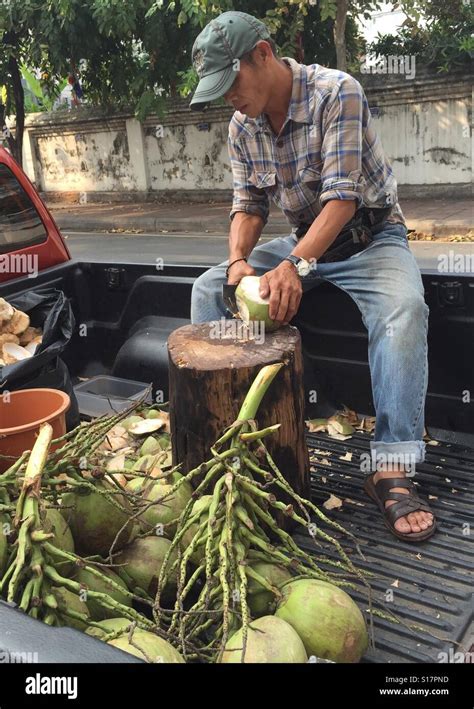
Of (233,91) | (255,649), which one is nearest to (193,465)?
(255,649)

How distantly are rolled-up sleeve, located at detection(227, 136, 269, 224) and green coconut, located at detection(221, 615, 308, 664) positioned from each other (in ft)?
6.99

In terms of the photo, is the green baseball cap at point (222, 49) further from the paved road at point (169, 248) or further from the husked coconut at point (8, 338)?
the paved road at point (169, 248)

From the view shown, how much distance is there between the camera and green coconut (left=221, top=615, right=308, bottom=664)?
146 centimetres

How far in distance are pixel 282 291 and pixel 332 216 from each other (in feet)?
1.22

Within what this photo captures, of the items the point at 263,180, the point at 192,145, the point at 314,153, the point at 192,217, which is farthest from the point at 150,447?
the point at 192,145

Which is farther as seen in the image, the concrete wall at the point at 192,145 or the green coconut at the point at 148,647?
the concrete wall at the point at 192,145

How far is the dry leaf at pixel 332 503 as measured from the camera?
8.45 ft

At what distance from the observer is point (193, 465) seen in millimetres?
2453

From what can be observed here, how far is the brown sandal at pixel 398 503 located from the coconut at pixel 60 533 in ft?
3.58

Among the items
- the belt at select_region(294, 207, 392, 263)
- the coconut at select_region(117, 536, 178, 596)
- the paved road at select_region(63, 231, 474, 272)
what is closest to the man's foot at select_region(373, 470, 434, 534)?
the coconut at select_region(117, 536, 178, 596)

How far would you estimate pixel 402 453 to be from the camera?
2545 mm

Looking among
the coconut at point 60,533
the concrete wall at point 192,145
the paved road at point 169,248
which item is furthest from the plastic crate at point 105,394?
the concrete wall at point 192,145

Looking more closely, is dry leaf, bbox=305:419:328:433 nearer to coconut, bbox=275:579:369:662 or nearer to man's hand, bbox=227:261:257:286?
man's hand, bbox=227:261:257:286
